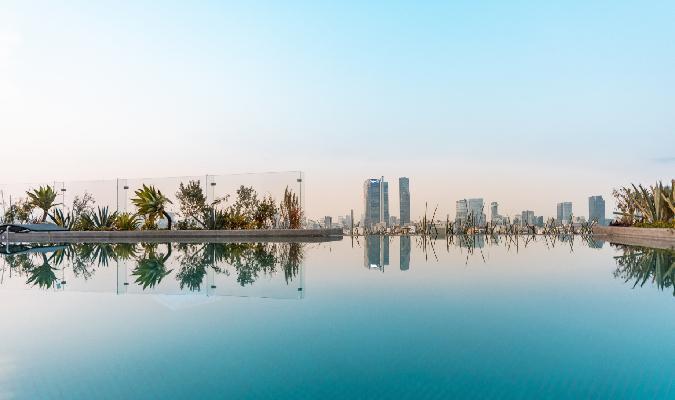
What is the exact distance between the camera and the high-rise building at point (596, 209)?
20.5 metres

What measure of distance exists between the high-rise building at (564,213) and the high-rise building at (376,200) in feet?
25.7

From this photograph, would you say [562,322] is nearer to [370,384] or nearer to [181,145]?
[370,384]

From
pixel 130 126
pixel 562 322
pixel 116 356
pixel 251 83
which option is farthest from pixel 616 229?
pixel 116 356

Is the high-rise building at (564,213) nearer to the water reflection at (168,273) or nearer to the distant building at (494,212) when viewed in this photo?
the distant building at (494,212)

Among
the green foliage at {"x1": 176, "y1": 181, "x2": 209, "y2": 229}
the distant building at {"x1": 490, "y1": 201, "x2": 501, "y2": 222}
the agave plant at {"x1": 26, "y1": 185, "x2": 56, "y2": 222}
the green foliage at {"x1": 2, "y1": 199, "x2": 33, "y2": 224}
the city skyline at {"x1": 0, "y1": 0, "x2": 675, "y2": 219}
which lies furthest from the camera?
the distant building at {"x1": 490, "y1": 201, "x2": 501, "y2": 222}

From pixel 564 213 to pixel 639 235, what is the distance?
720 cm

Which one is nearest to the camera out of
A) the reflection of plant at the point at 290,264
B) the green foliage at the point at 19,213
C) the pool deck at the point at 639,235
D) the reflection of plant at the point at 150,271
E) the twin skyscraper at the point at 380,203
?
the reflection of plant at the point at 150,271

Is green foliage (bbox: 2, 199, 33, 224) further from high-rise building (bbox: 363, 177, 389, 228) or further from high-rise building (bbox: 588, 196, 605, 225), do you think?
high-rise building (bbox: 588, 196, 605, 225)

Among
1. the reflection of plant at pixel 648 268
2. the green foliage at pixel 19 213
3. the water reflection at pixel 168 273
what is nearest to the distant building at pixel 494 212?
the reflection of plant at pixel 648 268

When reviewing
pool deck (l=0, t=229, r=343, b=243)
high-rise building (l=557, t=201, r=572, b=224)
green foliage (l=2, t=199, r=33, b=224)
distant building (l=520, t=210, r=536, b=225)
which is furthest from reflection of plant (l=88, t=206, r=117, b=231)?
high-rise building (l=557, t=201, r=572, b=224)

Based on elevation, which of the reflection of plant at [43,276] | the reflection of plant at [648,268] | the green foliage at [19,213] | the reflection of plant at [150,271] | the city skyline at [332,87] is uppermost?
the city skyline at [332,87]

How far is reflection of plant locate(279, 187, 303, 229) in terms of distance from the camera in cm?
1748

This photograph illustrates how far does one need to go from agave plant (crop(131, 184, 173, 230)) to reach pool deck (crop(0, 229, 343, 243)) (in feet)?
2.60

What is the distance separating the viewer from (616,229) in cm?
1767
